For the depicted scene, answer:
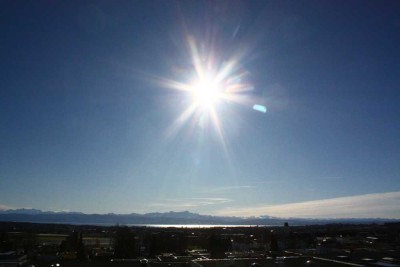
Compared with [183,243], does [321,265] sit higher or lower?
lower

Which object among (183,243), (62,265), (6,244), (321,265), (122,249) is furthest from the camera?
(183,243)

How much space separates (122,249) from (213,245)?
48.2 ft

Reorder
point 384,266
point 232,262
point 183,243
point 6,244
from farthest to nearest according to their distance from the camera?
point 183,243, point 6,244, point 232,262, point 384,266

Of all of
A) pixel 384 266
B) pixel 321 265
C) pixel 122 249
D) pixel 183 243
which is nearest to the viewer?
pixel 384 266

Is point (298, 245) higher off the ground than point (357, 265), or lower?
higher

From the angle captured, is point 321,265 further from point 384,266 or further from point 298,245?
point 298,245

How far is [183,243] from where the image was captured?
302 feet

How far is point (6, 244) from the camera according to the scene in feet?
246

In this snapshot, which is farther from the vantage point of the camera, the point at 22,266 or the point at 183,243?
the point at 183,243

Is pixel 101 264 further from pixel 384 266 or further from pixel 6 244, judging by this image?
pixel 6 244

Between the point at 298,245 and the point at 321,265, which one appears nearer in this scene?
the point at 321,265

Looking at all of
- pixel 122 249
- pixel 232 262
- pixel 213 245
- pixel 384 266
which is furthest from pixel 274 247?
pixel 384 266

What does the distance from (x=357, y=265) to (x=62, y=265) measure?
928 inches

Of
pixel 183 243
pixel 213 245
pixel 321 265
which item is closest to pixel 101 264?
pixel 321 265
